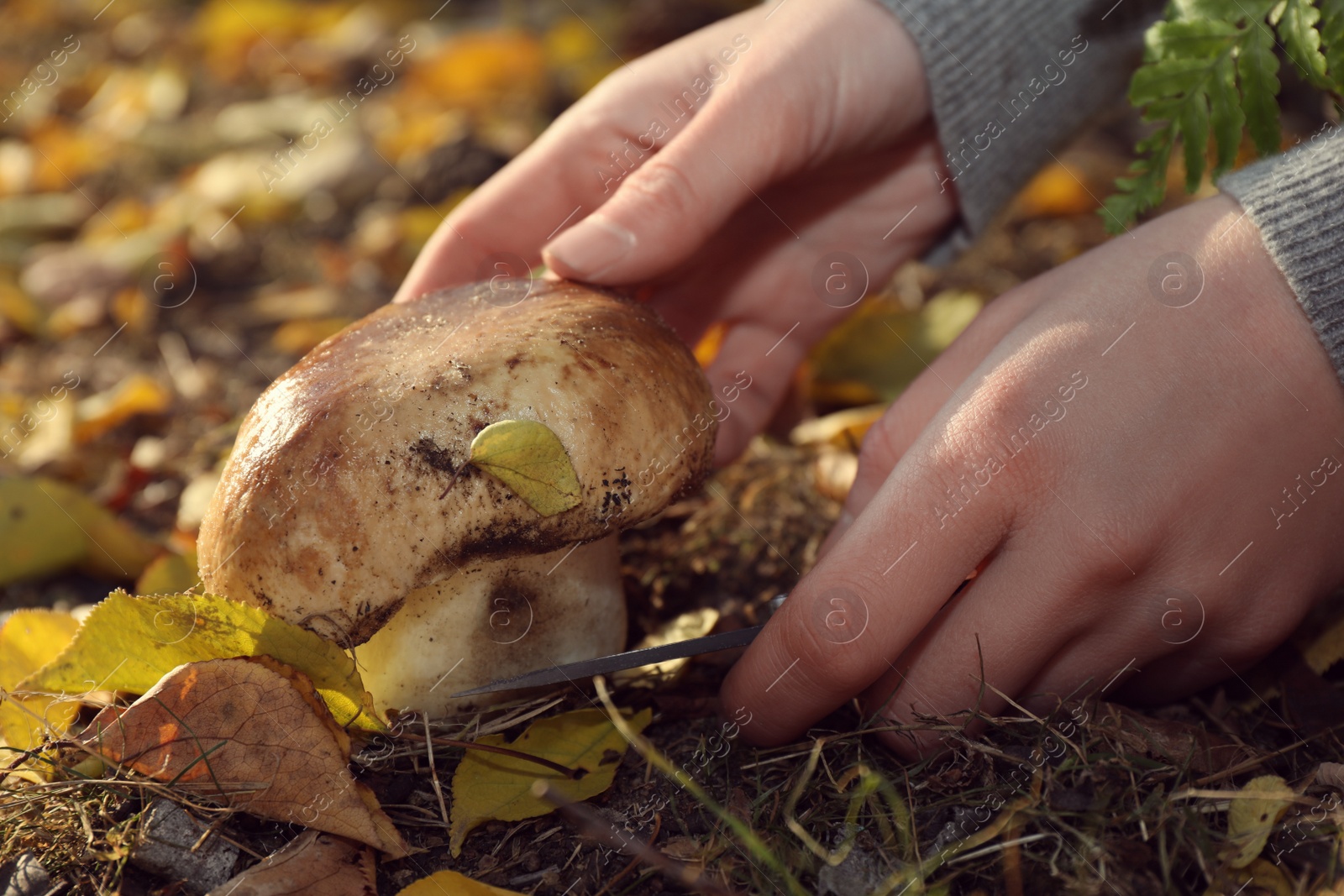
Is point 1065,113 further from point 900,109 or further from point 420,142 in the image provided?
point 420,142

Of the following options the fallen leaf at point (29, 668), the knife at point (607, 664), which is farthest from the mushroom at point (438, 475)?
the fallen leaf at point (29, 668)

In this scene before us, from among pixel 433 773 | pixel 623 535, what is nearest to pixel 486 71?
pixel 623 535

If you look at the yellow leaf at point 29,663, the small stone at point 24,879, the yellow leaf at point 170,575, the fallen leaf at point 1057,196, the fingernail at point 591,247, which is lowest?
the fallen leaf at point 1057,196

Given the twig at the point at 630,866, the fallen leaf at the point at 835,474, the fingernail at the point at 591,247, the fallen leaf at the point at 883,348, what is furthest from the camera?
the fallen leaf at the point at 883,348

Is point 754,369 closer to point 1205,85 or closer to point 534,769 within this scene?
point 1205,85

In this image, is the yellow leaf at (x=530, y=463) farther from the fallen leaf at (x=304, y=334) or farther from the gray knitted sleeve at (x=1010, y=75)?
the fallen leaf at (x=304, y=334)

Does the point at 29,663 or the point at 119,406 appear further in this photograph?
the point at 119,406

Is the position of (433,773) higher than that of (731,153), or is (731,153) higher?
(731,153)
